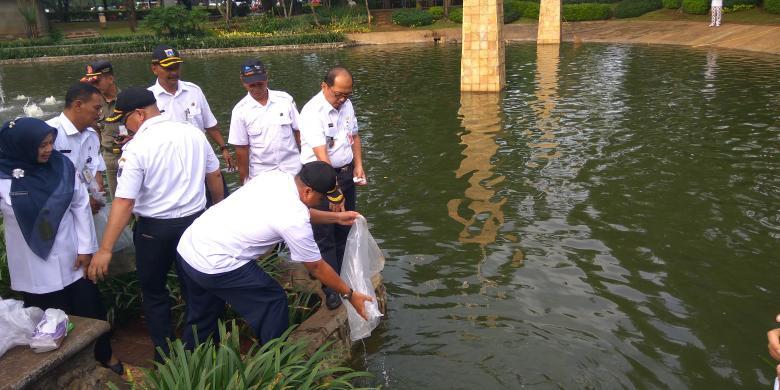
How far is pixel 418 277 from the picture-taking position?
252 inches

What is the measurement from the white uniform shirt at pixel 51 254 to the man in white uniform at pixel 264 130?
1861mm

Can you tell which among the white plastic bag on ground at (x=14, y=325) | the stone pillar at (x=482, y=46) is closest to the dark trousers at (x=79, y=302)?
the white plastic bag on ground at (x=14, y=325)

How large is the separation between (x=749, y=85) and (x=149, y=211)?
16.1 metres

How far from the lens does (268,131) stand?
5684mm

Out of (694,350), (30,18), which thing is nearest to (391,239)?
(694,350)

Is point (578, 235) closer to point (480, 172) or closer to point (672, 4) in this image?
point (480, 172)

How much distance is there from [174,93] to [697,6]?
105 feet

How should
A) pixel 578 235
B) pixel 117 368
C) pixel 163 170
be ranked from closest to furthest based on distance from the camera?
pixel 163 170 → pixel 117 368 → pixel 578 235

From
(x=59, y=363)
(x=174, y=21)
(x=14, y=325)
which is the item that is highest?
(x=174, y=21)

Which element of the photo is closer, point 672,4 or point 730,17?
point 730,17

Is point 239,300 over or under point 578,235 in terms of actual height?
over

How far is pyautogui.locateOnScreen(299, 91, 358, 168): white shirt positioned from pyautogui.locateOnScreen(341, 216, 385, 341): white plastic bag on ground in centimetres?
91

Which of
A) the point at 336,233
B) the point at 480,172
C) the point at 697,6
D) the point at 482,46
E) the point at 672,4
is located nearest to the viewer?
the point at 336,233

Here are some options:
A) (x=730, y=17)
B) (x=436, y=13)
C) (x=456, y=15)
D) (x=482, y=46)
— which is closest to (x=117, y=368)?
(x=482, y=46)
